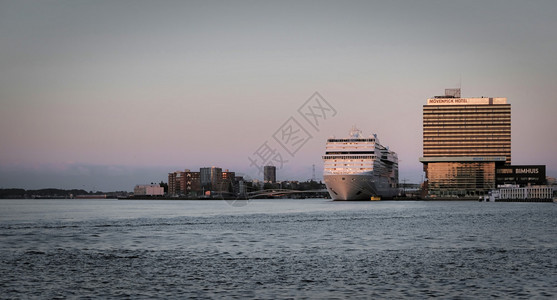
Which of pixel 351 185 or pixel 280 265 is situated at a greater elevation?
pixel 351 185

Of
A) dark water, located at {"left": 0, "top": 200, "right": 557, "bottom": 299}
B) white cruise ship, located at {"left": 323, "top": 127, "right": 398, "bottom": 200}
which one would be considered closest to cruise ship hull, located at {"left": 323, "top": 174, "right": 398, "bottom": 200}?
white cruise ship, located at {"left": 323, "top": 127, "right": 398, "bottom": 200}

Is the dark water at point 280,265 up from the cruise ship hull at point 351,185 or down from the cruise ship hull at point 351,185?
down

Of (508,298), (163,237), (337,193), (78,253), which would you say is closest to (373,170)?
(337,193)

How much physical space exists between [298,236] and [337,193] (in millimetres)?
126628

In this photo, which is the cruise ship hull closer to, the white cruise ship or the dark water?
the white cruise ship

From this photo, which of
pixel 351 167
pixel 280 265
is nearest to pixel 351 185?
pixel 351 167

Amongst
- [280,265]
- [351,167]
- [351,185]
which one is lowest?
[280,265]

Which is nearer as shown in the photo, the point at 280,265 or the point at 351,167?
the point at 280,265

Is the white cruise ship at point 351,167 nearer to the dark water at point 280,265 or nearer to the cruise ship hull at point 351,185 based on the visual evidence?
the cruise ship hull at point 351,185

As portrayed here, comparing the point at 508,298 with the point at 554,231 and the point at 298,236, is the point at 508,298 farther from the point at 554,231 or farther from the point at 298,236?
the point at 554,231

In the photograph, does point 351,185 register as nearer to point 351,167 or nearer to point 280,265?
point 351,167

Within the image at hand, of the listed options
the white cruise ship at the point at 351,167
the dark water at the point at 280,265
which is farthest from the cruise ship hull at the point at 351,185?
the dark water at the point at 280,265

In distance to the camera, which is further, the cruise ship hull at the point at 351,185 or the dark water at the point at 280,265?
the cruise ship hull at the point at 351,185

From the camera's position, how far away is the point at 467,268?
3631 cm
